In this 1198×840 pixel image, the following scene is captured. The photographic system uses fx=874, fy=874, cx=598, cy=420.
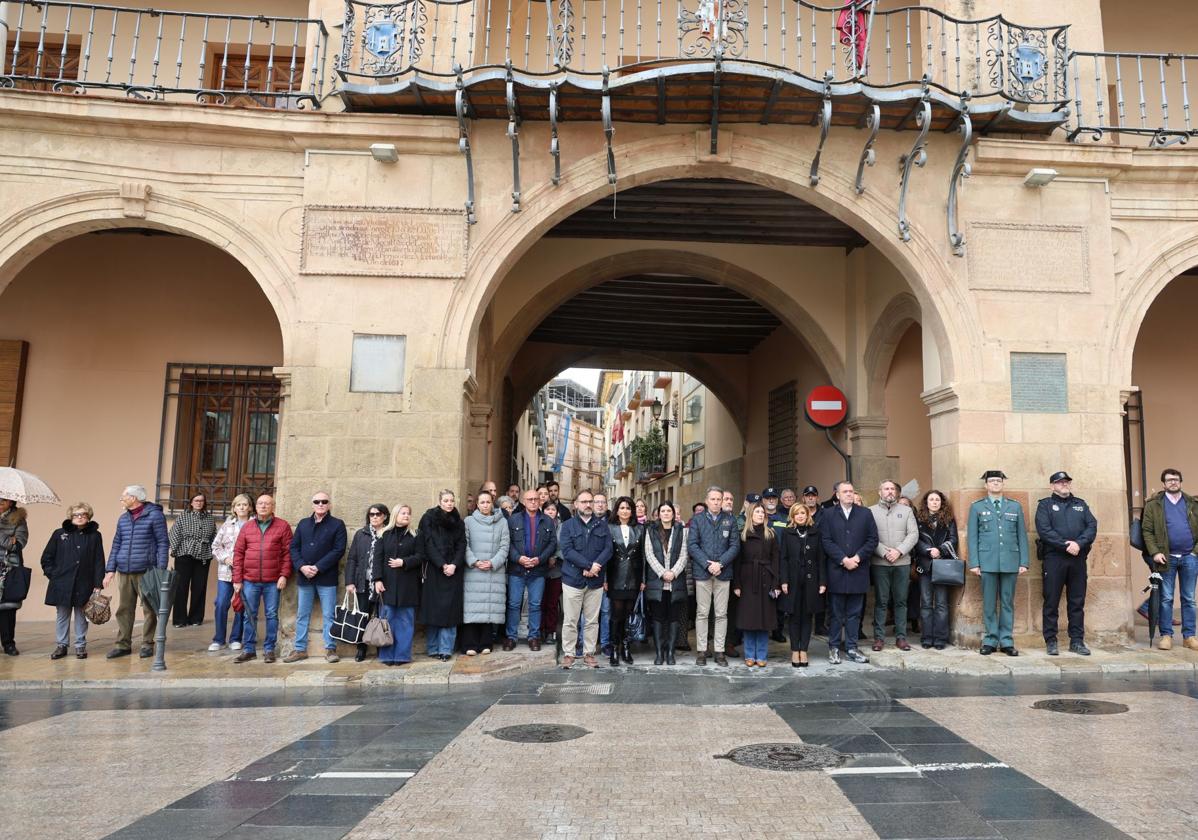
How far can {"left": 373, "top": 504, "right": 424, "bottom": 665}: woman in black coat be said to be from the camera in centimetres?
777

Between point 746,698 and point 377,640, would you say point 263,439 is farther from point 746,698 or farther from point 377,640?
point 746,698

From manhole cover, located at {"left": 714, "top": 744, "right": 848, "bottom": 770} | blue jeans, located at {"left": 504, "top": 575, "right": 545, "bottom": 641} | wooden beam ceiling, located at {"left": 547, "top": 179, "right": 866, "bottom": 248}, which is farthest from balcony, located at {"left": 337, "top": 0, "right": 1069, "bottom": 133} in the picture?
manhole cover, located at {"left": 714, "top": 744, "right": 848, "bottom": 770}

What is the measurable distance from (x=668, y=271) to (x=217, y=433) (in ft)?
22.1

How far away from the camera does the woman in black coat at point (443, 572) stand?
784cm

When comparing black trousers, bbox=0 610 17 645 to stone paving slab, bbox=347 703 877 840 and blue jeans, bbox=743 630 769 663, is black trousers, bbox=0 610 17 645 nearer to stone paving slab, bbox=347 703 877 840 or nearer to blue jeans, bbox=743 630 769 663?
stone paving slab, bbox=347 703 877 840

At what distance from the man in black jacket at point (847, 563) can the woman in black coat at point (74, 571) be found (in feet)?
22.7

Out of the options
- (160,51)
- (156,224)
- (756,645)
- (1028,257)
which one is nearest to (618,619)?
(756,645)

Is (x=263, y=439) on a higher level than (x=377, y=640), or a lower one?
higher

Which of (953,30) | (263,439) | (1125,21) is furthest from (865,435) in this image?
(263,439)

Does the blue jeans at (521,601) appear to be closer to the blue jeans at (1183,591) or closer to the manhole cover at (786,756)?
the manhole cover at (786,756)

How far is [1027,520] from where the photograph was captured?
860cm

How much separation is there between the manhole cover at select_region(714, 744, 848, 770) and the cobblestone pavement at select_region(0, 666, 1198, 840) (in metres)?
0.06

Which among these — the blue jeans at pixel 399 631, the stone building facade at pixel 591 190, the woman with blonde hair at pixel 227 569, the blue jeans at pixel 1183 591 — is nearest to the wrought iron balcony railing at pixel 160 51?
the stone building facade at pixel 591 190

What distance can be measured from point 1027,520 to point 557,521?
4668 mm
